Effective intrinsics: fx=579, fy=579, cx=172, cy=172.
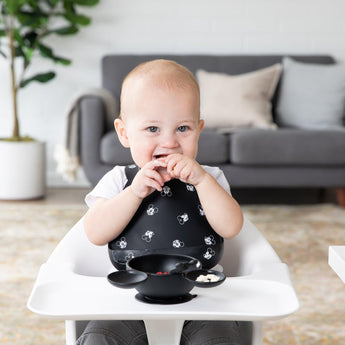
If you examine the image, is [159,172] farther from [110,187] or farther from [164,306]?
[164,306]

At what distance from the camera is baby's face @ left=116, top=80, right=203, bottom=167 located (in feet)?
3.21

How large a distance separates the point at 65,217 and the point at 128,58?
47.6 inches

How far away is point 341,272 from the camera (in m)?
0.91

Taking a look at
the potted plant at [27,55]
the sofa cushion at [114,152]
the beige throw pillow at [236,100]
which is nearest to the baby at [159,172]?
the sofa cushion at [114,152]

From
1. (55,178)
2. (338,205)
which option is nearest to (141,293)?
(338,205)

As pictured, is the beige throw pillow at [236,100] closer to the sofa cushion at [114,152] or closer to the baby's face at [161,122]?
the sofa cushion at [114,152]

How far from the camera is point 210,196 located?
3.25ft

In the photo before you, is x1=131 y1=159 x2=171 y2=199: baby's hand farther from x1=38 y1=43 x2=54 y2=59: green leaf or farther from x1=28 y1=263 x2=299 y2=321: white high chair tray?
x1=38 y1=43 x2=54 y2=59: green leaf

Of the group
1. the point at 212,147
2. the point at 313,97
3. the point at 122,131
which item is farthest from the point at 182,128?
the point at 313,97

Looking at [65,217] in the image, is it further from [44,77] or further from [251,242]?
[251,242]

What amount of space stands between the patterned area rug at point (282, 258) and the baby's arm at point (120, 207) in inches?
25.4

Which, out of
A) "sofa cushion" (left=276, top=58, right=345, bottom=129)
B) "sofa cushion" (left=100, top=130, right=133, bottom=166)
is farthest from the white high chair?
"sofa cushion" (left=276, top=58, right=345, bottom=129)

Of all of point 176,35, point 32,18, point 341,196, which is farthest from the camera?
point 176,35

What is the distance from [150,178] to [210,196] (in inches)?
4.4
